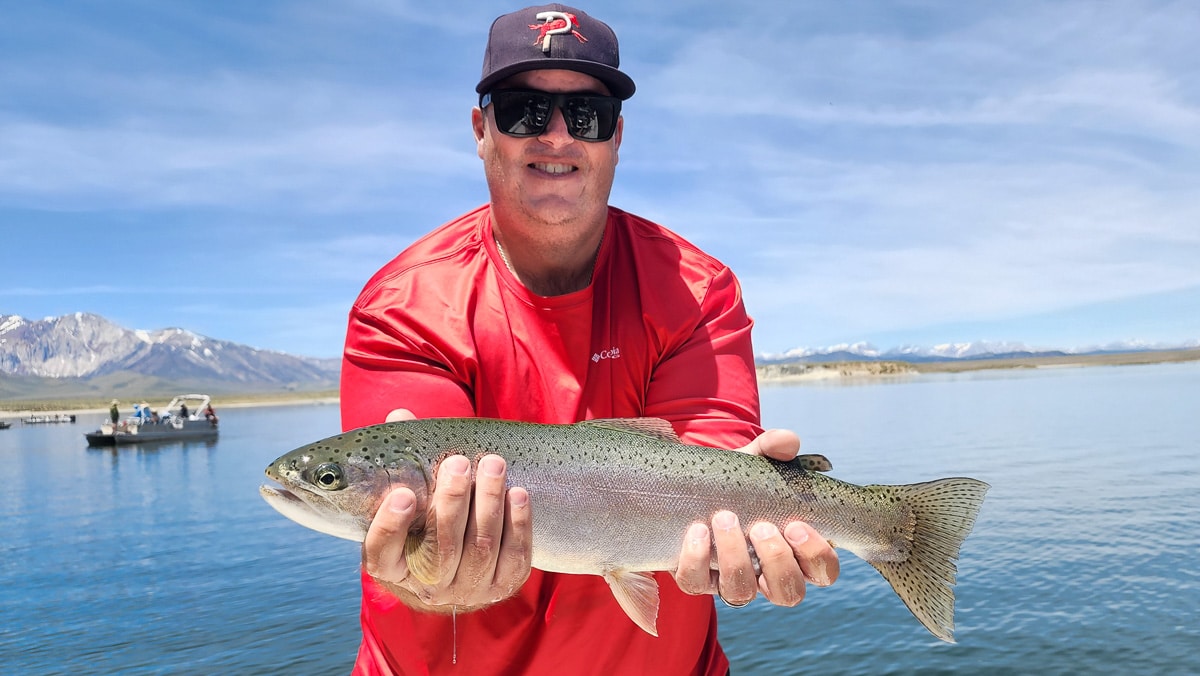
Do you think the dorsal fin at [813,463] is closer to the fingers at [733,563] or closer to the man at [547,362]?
the man at [547,362]

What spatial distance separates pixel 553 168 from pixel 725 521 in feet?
5.93

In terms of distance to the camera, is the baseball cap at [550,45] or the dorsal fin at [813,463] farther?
the dorsal fin at [813,463]

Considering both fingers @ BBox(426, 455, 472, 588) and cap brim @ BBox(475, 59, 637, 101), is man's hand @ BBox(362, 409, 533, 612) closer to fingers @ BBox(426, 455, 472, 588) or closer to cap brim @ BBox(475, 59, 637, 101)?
fingers @ BBox(426, 455, 472, 588)

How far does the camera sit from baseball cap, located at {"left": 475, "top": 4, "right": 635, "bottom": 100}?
3.78 metres

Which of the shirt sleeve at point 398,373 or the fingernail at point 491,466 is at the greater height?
the shirt sleeve at point 398,373

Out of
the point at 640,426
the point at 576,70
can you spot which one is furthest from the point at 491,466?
the point at 576,70

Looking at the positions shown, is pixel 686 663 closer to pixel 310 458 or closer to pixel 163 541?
pixel 310 458

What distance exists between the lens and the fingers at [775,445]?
369 centimetres

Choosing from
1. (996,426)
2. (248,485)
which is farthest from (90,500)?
(996,426)

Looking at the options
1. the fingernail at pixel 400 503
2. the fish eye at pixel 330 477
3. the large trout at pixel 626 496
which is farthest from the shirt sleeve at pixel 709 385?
the fish eye at pixel 330 477

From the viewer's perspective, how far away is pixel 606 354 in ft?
12.5

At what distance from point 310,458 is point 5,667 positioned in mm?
17140

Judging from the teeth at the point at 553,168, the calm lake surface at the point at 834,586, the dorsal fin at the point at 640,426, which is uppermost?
the teeth at the point at 553,168

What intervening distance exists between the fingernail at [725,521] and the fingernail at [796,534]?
0.26m
